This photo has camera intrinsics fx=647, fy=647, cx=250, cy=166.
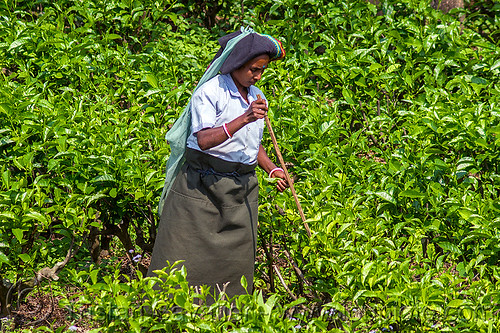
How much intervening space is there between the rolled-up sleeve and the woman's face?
21cm

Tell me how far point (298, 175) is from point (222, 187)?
28.8 inches

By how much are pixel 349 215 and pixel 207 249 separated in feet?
2.59

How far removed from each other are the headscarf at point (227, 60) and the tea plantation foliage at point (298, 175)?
9.0 inches

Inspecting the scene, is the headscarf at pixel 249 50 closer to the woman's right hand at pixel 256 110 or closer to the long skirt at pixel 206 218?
the woman's right hand at pixel 256 110

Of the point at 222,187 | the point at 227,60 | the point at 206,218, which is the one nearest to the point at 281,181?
the point at 222,187

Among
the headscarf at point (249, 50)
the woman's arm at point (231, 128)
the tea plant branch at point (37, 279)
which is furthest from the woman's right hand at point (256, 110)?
the tea plant branch at point (37, 279)

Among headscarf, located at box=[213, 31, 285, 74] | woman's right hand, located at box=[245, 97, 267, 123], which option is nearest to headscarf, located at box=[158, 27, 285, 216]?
headscarf, located at box=[213, 31, 285, 74]

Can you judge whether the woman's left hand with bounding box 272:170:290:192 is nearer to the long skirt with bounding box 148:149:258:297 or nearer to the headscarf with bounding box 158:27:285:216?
the long skirt with bounding box 148:149:258:297

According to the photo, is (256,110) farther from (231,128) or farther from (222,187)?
(222,187)

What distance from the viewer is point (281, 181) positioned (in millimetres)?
3521

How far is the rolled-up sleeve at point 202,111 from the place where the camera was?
3.28m

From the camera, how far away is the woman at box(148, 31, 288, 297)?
337 centimetres

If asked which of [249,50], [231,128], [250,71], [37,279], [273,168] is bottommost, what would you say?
[37,279]

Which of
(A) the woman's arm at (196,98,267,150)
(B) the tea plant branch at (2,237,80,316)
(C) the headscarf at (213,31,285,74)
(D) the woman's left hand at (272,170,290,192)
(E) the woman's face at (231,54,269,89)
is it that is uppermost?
(C) the headscarf at (213,31,285,74)
